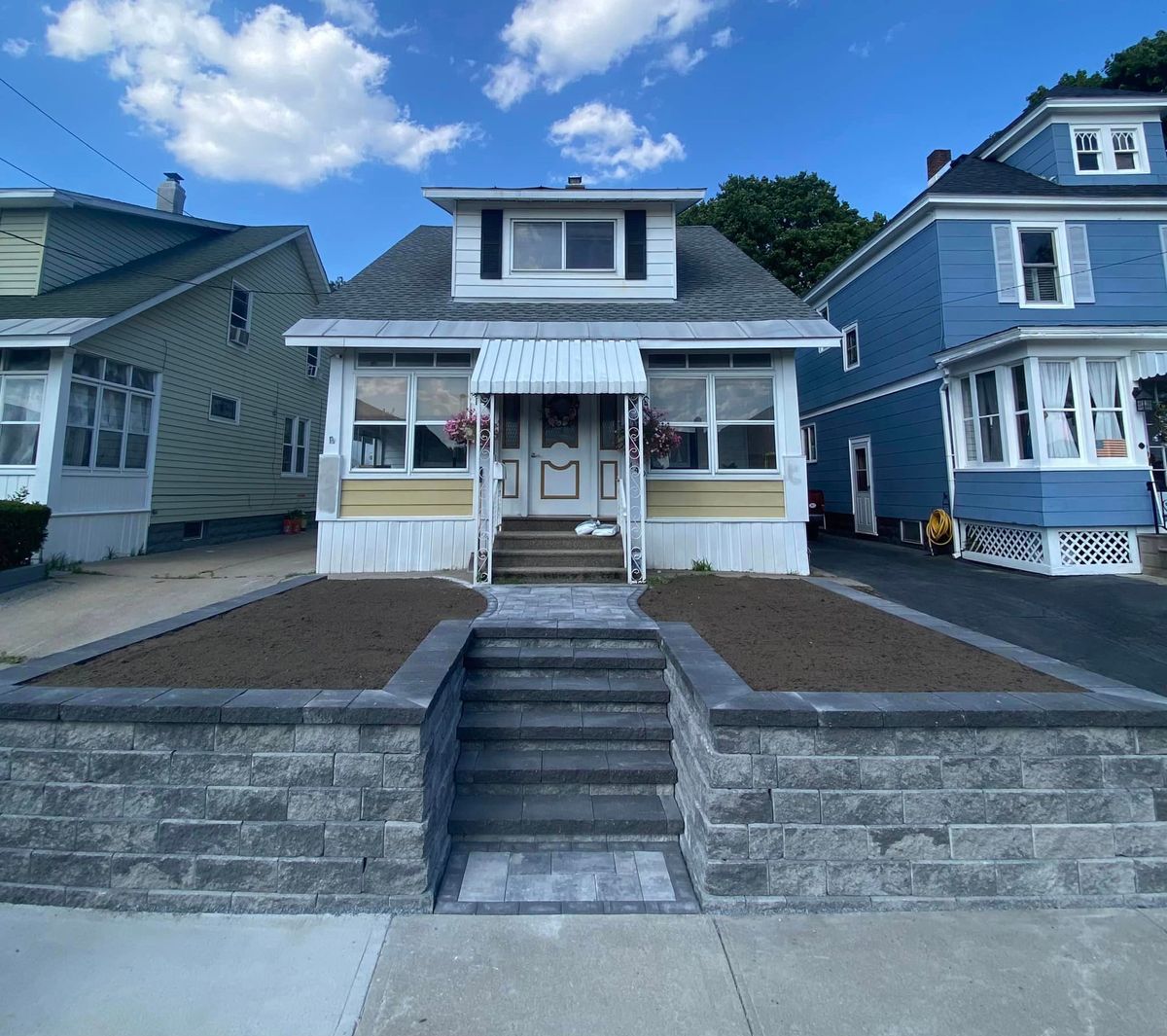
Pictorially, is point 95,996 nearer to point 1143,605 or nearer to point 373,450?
point 373,450

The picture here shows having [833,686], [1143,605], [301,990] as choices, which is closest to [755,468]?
[1143,605]

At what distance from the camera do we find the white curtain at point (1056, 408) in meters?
8.85

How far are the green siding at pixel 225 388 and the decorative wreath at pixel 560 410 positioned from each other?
734cm

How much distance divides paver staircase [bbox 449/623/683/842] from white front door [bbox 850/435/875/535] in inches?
451

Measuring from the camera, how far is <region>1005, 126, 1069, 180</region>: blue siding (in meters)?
11.9

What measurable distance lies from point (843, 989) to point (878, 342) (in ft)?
45.5

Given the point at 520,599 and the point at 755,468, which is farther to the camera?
the point at 755,468

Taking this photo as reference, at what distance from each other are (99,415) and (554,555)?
8.18 m

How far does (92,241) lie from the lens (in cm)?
1116

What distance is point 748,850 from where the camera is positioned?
2496 mm

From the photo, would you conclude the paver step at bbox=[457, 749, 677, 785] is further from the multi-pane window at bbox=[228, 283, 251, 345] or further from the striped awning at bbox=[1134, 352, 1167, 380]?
the multi-pane window at bbox=[228, 283, 251, 345]

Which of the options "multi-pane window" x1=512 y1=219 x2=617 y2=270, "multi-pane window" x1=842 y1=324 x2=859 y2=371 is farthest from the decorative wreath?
"multi-pane window" x1=842 y1=324 x2=859 y2=371

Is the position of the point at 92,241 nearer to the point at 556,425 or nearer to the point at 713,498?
the point at 556,425

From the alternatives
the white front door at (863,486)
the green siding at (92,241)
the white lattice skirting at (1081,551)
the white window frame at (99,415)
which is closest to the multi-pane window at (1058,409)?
the white lattice skirting at (1081,551)
